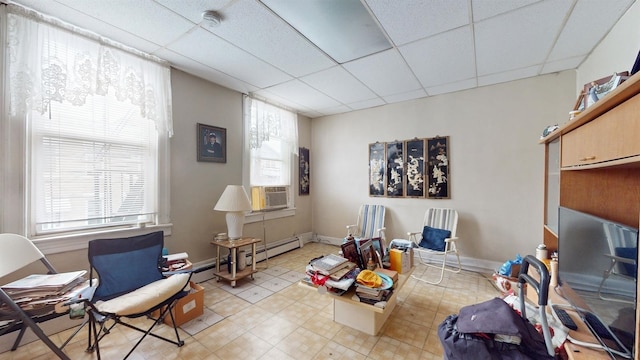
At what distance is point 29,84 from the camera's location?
184 cm

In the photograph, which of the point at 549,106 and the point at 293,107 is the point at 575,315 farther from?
the point at 293,107

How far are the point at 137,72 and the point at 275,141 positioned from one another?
215 cm

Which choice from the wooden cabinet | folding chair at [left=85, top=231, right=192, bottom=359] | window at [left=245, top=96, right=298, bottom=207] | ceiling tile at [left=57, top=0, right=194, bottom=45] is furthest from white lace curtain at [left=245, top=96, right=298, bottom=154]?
the wooden cabinet

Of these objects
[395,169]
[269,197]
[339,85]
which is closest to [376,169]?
[395,169]

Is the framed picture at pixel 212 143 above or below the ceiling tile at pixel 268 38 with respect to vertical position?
below

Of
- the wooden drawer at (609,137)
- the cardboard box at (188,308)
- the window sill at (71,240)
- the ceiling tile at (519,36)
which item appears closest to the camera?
the wooden drawer at (609,137)

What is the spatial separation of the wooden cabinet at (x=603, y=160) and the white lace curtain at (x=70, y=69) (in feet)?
11.2

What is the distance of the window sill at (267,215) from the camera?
369cm

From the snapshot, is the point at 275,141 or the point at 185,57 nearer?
the point at 185,57

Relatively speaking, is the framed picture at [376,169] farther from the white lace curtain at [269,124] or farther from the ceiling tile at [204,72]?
the ceiling tile at [204,72]

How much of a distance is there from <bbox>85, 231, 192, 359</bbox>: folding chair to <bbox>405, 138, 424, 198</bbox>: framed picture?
3240mm

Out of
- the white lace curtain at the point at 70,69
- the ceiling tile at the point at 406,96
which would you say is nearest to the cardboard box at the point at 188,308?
the white lace curtain at the point at 70,69

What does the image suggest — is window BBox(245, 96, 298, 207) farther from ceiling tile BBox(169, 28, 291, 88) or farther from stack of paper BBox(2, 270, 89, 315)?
stack of paper BBox(2, 270, 89, 315)

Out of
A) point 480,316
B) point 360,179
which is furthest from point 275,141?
point 480,316
